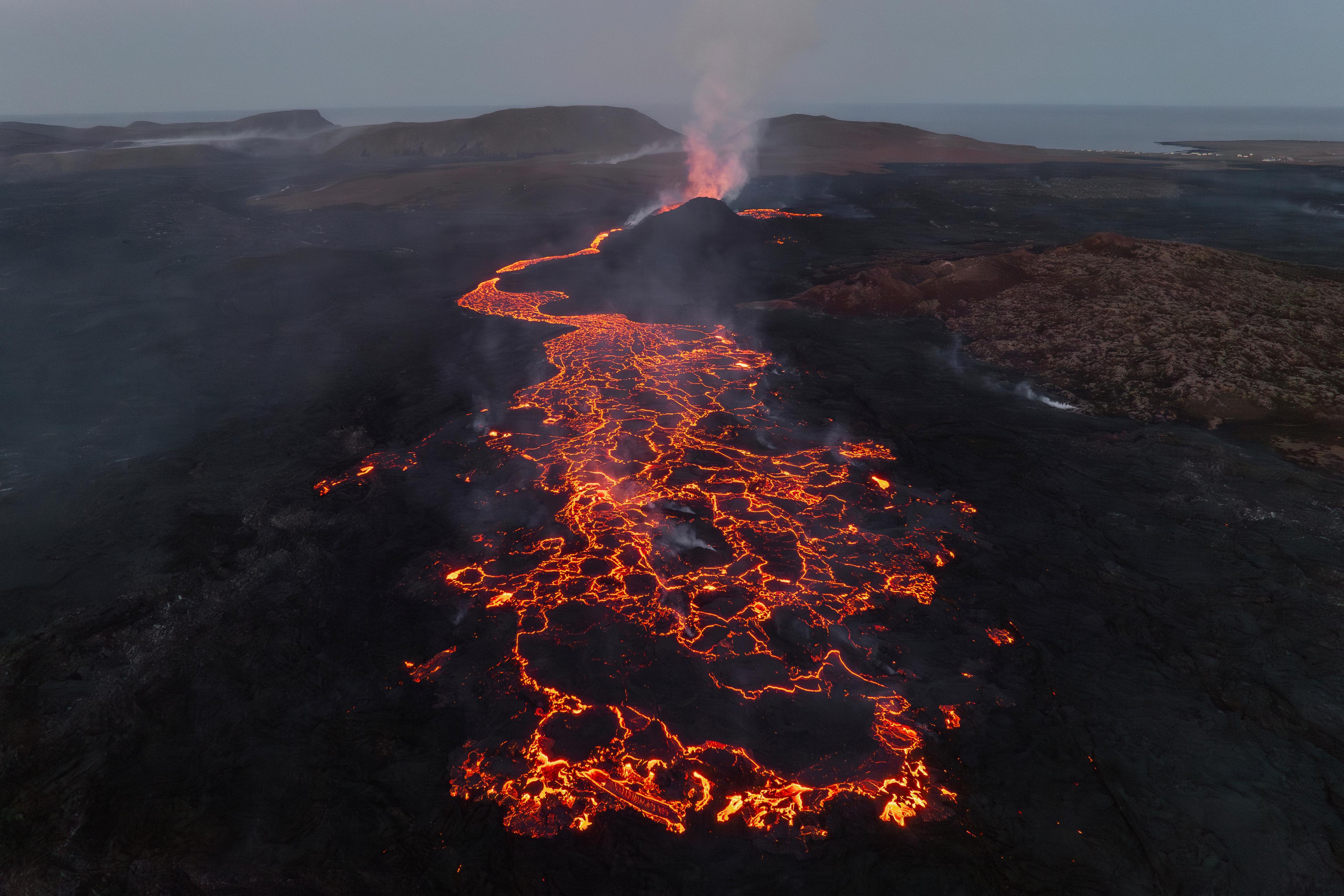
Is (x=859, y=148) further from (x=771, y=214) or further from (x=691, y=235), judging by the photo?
(x=691, y=235)

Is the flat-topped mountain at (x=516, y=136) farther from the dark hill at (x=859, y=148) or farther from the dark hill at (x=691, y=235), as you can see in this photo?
the dark hill at (x=691, y=235)

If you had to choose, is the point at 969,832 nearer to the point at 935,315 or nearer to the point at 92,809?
the point at 92,809

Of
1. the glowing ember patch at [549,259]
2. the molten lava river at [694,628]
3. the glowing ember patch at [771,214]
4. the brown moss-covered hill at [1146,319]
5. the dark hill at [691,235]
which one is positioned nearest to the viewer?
the molten lava river at [694,628]

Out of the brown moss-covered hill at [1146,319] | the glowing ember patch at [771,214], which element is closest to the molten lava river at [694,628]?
the brown moss-covered hill at [1146,319]

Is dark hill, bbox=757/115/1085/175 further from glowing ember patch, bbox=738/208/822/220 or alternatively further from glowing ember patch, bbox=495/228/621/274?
glowing ember patch, bbox=495/228/621/274

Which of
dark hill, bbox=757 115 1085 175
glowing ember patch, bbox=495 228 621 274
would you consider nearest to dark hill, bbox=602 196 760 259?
glowing ember patch, bbox=495 228 621 274

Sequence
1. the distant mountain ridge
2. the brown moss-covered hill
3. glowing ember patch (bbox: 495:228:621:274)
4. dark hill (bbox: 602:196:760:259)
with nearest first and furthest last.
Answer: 1. the brown moss-covered hill
2. glowing ember patch (bbox: 495:228:621:274)
3. dark hill (bbox: 602:196:760:259)
4. the distant mountain ridge

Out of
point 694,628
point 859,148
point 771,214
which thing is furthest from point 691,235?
point 859,148
